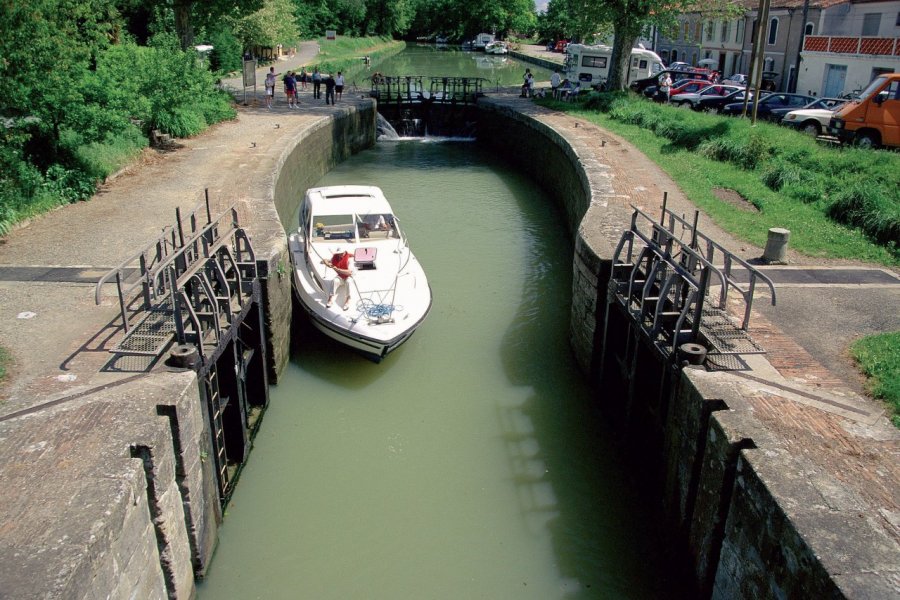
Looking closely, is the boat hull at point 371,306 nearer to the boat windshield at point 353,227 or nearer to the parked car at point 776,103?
the boat windshield at point 353,227

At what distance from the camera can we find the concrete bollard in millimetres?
11906

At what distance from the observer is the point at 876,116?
779 inches

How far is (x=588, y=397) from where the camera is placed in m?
11.4

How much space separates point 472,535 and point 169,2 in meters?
24.1

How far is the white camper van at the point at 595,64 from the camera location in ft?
121

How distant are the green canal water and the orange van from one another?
1109 centimetres

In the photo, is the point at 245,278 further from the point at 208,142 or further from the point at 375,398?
the point at 208,142

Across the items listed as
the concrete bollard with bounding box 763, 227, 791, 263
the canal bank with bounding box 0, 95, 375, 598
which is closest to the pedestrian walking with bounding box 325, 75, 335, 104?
the canal bank with bounding box 0, 95, 375, 598

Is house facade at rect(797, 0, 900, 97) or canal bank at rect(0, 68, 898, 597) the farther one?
house facade at rect(797, 0, 900, 97)

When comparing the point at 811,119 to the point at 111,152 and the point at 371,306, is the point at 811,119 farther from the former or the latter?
the point at 111,152

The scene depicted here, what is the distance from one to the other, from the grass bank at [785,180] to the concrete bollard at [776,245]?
0.91 metres

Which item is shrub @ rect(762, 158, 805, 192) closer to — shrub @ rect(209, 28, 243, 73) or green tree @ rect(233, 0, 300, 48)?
shrub @ rect(209, 28, 243, 73)

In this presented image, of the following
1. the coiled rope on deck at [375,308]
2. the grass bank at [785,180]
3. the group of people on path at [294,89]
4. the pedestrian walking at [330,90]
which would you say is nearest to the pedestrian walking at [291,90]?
the group of people on path at [294,89]

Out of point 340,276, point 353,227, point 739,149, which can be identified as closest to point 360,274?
point 340,276
